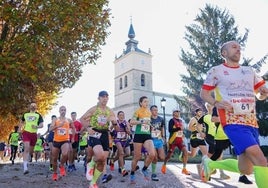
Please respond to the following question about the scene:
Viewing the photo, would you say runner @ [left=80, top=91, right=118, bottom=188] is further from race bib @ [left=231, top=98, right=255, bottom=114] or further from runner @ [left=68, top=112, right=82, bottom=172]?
runner @ [left=68, top=112, right=82, bottom=172]

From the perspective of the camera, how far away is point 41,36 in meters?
11.5

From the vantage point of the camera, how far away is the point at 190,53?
37.3m

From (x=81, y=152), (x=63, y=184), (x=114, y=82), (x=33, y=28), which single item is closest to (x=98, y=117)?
(x=63, y=184)

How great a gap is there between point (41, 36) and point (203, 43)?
27.1 m

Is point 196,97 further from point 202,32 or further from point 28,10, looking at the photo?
point 28,10

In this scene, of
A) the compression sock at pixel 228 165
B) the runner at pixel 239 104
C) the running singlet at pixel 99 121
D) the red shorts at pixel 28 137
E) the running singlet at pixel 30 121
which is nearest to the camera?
the runner at pixel 239 104

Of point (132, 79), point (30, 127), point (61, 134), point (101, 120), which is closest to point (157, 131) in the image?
point (61, 134)

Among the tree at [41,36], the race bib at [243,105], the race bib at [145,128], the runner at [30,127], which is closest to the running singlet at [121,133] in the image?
the race bib at [145,128]

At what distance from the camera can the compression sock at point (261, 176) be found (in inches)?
142

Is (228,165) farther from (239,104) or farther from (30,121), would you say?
(30,121)

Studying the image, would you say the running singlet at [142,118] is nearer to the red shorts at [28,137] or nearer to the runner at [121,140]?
the runner at [121,140]

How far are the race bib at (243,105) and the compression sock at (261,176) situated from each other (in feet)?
2.66

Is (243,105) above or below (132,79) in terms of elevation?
below

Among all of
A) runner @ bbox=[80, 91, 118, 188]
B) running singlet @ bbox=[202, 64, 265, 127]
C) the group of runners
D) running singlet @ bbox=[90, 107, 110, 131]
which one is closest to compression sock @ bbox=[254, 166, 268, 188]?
the group of runners
